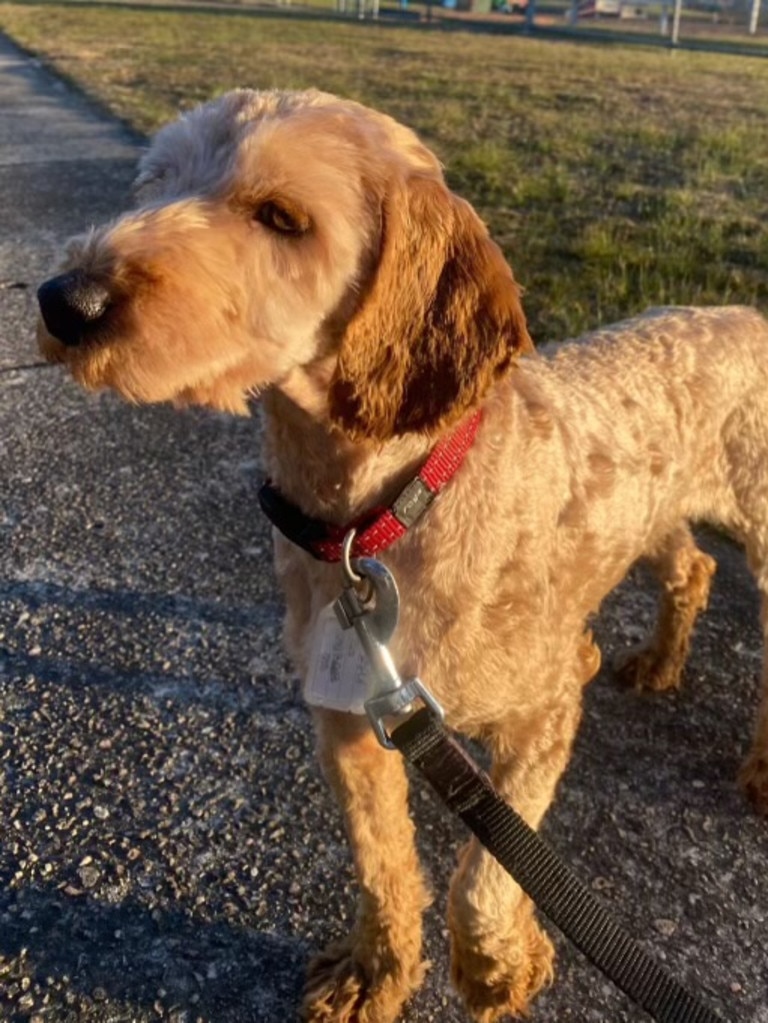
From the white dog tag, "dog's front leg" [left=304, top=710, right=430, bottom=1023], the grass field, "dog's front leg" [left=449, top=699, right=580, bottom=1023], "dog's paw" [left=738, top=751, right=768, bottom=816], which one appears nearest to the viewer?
the white dog tag

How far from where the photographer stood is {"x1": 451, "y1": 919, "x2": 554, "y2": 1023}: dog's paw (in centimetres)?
235

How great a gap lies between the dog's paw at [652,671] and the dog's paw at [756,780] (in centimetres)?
40

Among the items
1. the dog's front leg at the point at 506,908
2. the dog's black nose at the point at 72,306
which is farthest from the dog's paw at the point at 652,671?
the dog's black nose at the point at 72,306

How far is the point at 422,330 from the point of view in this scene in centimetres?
206

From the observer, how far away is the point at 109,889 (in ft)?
8.78

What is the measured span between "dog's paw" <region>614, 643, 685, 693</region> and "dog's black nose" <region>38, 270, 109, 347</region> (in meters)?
2.22

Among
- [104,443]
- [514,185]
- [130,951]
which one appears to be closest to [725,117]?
[514,185]

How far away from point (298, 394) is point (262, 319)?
0.63 ft

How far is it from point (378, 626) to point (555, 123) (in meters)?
11.7

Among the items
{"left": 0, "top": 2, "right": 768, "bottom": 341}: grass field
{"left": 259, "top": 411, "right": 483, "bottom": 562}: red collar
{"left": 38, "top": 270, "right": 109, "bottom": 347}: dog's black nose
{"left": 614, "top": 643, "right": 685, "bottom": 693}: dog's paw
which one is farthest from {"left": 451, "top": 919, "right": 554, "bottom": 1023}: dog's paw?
{"left": 0, "top": 2, "right": 768, "bottom": 341}: grass field

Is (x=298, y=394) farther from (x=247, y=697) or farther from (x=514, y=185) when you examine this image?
(x=514, y=185)

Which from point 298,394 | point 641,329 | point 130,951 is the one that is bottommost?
point 130,951

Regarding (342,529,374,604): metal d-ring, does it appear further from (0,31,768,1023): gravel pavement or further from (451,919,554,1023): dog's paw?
(0,31,768,1023): gravel pavement

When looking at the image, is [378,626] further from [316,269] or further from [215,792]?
[215,792]
